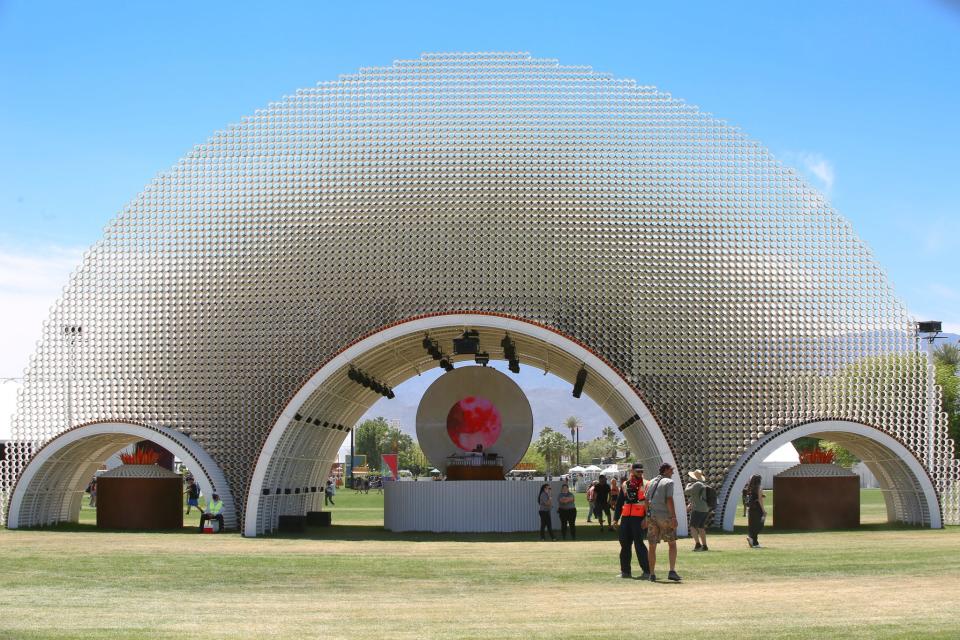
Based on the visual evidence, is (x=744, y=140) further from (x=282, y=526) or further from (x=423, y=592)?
(x=423, y=592)

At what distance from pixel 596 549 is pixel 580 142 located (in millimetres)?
12894

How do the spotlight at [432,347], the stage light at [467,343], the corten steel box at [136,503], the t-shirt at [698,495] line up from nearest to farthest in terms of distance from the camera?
the t-shirt at [698,495] → the stage light at [467,343] → the spotlight at [432,347] → the corten steel box at [136,503]

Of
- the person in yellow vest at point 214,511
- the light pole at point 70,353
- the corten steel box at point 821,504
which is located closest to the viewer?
the person in yellow vest at point 214,511

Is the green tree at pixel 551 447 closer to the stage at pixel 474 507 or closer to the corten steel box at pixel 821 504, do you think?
the corten steel box at pixel 821 504

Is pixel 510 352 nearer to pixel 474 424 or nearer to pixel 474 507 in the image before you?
pixel 474 424

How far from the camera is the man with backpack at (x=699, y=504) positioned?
77.0 ft

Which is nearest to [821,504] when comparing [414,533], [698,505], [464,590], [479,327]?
[479,327]

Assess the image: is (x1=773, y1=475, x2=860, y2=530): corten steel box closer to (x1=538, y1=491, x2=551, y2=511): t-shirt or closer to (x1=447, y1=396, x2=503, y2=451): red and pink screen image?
(x1=538, y1=491, x2=551, y2=511): t-shirt

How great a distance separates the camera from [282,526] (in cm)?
3297

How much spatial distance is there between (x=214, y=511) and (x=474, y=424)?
25.7ft

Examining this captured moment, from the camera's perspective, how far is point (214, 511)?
108ft

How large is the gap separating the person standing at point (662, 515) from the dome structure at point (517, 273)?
1510cm

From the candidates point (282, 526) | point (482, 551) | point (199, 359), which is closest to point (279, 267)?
point (199, 359)

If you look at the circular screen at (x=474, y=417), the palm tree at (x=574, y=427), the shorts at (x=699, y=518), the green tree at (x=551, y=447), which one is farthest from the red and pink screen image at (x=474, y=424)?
the green tree at (x=551, y=447)
